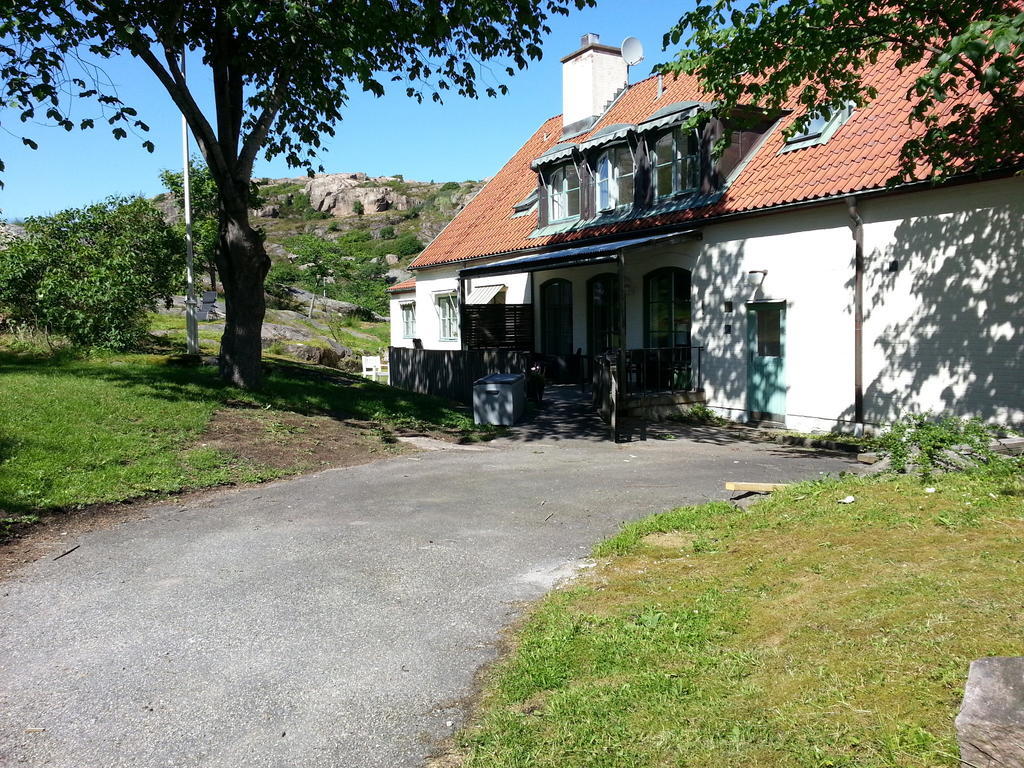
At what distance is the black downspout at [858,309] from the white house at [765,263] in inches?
1.3

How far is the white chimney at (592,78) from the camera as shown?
2177 cm

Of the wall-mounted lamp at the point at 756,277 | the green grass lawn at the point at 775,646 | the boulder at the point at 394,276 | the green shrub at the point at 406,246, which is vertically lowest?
the green grass lawn at the point at 775,646

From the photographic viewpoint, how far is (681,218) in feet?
51.4

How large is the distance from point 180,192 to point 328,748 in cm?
2377

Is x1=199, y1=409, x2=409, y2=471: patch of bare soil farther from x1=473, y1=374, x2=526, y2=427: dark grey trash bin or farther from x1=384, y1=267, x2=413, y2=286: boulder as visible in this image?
x1=384, y1=267, x2=413, y2=286: boulder

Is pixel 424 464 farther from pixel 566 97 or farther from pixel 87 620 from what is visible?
pixel 566 97

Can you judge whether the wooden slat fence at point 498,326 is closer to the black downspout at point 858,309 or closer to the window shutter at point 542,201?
the window shutter at point 542,201

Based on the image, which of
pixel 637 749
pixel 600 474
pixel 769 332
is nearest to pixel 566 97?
pixel 769 332

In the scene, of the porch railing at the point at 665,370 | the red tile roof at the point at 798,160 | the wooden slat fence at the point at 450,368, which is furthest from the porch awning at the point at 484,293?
the porch railing at the point at 665,370

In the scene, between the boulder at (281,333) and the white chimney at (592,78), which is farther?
the boulder at (281,333)

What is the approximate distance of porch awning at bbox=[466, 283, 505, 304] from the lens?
22.2 metres

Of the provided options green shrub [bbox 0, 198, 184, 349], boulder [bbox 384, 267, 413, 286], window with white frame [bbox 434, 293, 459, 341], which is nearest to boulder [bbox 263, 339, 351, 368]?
window with white frame [bbox 434, 293, 459, 341]

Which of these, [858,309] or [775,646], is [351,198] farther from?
[775,646]

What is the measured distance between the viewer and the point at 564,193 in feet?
65.3
